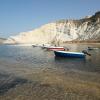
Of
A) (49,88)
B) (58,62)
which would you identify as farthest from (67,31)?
(49,88)

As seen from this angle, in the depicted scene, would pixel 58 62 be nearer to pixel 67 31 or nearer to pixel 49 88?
pixel 49 88

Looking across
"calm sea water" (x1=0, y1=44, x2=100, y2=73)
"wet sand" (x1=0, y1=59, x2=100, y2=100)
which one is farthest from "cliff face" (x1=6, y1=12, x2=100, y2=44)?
"wet sand" (x1=0, y1=59, x2=100, y2=100)

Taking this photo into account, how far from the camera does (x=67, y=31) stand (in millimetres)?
175750

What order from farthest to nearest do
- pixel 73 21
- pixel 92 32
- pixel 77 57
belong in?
1. pixel 73 21
2. pixel 92 32
3. pixel 77 57

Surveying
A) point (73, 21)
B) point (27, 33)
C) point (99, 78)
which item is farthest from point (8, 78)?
point (27, 33)

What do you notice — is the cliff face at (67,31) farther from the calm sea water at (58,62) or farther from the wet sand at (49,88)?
the wet sand at (49,88)

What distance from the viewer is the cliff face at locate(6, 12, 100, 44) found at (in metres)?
150

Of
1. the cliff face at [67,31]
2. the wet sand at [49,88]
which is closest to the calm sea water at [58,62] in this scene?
the wet sand at [49,88]

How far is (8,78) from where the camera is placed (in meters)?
28.0

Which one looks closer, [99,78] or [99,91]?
[99,91]

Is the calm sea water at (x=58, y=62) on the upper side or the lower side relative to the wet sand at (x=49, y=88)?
lower

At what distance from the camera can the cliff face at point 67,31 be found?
149875 mm

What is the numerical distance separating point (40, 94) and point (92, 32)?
12977 cm

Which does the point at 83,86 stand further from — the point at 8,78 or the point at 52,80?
the point at 8,78
